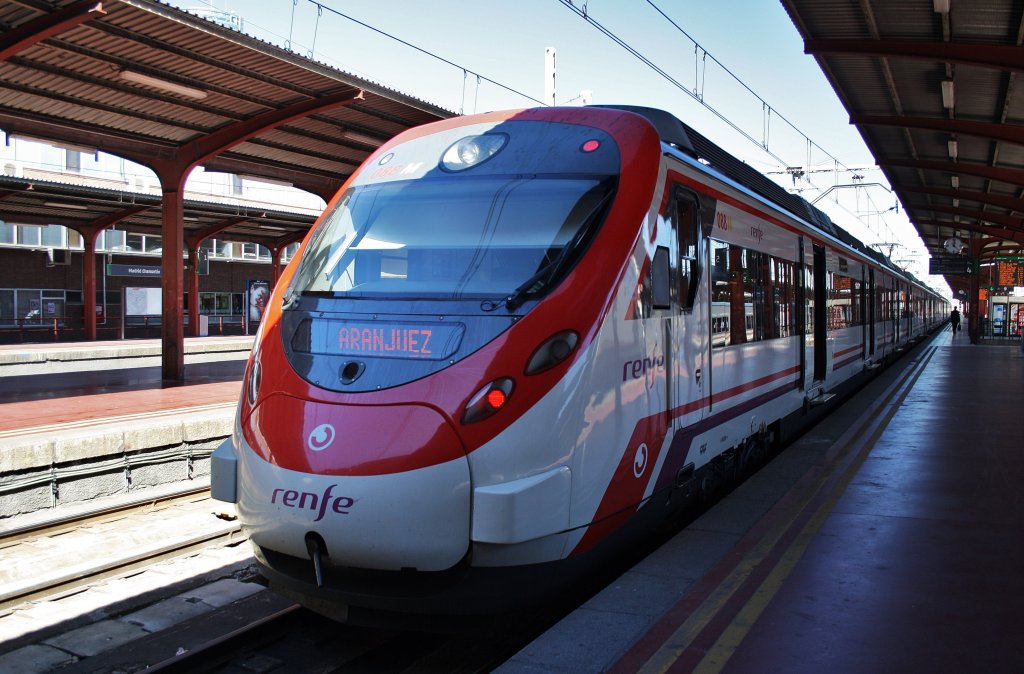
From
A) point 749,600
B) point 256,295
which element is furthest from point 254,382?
point 256,295

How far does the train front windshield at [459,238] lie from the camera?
4863 millimetres

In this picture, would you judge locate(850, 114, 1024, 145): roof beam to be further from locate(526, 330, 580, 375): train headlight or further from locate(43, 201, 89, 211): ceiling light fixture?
locate(43, 201, 89, 211): ceiling light fixture

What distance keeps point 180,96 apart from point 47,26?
3.56 m

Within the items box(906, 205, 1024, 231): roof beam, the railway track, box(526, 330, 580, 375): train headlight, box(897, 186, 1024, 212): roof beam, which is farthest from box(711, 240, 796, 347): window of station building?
box(906, 205, 1024, 231): roof beam

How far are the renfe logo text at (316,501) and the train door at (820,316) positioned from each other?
8503 millimetres

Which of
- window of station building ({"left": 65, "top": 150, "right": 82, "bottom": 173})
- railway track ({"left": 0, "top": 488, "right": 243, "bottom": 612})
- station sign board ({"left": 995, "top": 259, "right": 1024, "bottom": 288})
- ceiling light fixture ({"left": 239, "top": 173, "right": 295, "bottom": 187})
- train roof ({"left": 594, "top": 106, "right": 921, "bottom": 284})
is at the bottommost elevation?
railway track ({"left": 0, "top": 488, "right": 243, "bottom": 612})

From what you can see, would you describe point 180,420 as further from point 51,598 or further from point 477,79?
point 477,79

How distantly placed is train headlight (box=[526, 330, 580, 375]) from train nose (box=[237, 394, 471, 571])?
1.87 ft

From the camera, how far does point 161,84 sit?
13266 mm

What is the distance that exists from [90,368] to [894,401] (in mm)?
19033

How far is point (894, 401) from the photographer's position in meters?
15.3

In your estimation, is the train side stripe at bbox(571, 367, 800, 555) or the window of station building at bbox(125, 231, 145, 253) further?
the window of station building at bbox(125, 231, 145, 253)

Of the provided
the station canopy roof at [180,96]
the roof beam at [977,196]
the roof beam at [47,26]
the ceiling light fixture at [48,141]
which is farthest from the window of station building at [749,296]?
the roof beam at [977,196]

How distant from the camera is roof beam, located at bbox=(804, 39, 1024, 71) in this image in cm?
1166
